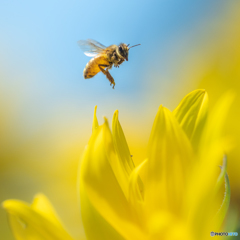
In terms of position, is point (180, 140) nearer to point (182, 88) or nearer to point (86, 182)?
point (86, 182)

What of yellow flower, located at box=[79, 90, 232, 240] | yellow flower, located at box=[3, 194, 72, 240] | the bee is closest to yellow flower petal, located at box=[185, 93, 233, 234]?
yellow flower, located at box=[79, 90, 232, 240]

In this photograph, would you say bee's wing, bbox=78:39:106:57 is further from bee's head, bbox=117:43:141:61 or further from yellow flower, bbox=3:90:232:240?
yellow flower, bbox=3:90:232:240

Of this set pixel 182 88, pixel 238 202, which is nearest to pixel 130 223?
pixel 238 202

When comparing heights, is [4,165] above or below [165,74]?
below

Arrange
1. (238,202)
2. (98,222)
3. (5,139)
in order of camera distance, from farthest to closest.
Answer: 1. (5,139)
2. (238,202)
3. (98,222)

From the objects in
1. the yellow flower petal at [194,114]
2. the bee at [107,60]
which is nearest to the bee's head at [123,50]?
the bee at [107,60]

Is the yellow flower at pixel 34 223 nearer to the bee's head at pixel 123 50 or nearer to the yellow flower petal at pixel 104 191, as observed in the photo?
the yellow flower petal at pixel 104 191

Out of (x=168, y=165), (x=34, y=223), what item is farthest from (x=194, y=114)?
(x=34, y=223)
